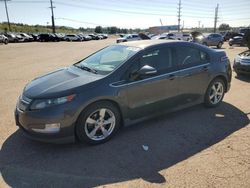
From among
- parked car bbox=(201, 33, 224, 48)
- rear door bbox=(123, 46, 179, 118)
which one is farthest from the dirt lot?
parked car bbox=(201, 33, 224, 48)

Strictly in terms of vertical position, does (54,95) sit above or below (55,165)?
above

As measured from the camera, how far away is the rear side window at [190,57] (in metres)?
5.10

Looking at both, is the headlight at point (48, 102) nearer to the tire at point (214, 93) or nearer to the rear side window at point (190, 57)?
the rear side window at point (190, 57)

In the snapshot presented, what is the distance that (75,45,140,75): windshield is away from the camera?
4.47 meters

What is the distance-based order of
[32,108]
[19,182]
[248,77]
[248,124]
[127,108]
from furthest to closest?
1. [248,77]
2. [248,124]
3. [127,108]
4. [32,108]
5. [19,182]

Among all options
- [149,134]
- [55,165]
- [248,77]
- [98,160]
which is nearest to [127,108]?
[149,134]

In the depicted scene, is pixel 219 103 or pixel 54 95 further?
pixel 219 103

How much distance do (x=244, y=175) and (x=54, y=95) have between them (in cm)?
282

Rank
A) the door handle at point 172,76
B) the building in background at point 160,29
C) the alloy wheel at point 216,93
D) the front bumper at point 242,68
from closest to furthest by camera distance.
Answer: the door handle at point 172,76 < the alloy wheel at point 216,93 < the front bumper at point 242,68 < the building in background at point 160,29

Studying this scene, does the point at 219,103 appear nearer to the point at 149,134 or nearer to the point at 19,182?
the point at 149,134

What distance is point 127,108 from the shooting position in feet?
14.3

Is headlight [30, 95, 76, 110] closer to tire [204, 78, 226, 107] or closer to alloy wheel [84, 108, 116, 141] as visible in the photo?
alloy wheel [84, 108, 116, 141]

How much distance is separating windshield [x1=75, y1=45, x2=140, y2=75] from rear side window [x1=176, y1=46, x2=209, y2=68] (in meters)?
0.99

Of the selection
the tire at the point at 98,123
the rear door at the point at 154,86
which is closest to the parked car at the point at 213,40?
the rear door at the point at 154,86
